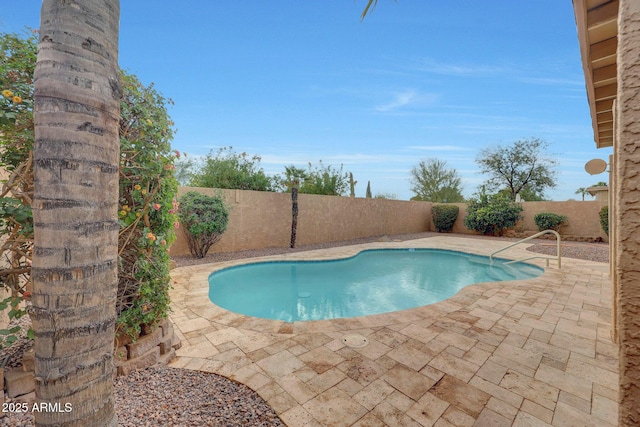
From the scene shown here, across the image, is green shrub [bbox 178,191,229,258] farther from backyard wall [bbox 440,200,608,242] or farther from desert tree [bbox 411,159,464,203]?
desert tree [bbox 411,159,464,203]

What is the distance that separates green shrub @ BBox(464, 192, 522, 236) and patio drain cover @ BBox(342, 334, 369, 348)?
1345 centimetres

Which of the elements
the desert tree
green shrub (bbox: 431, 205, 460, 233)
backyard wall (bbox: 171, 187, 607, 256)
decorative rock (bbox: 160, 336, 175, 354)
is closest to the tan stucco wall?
backyard wall (bbox: 171, 187, 607, 256)

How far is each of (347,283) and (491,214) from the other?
1081cm

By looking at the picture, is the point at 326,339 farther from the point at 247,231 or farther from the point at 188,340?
the point at 247,231

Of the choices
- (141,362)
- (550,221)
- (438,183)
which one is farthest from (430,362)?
(438,183)

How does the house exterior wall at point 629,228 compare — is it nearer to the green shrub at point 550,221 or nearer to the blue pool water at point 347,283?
the blue pool water at point 347,283

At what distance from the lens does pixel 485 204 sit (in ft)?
46.4

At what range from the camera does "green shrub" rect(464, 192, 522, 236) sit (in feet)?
44.1

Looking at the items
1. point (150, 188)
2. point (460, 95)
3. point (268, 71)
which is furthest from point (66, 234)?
point (460, 95)

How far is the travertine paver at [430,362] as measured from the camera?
1937 mm

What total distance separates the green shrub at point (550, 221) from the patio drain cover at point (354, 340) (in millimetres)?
13874

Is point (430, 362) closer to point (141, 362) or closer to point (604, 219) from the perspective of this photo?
point (141, 362)

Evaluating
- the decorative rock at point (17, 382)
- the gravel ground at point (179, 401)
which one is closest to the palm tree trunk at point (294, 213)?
the gravel ground at point (179, 401)

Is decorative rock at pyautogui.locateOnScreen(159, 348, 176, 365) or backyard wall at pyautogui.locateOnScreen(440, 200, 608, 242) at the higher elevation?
backyard wall at pyautogui.locateOnScreen(440, 200, 608, 242)
